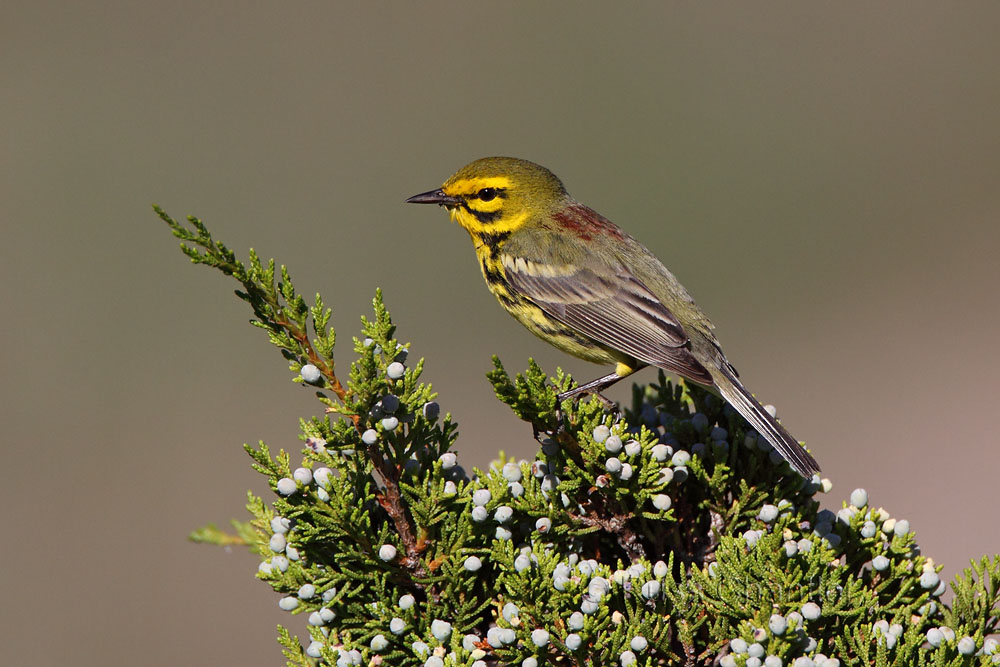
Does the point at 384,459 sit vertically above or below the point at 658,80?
below

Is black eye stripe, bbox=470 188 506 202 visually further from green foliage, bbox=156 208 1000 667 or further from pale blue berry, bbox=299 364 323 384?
pale blue berry, bbox=299 364 323 384

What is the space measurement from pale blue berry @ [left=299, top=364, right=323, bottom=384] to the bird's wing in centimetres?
172

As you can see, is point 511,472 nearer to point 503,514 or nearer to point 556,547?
point 503,514

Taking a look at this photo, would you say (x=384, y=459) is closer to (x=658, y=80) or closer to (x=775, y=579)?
(x=775, y=579)

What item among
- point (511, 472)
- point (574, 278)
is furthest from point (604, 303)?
point (511, 472)

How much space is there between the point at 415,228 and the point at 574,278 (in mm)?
8983

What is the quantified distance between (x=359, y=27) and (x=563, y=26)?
12.2 feet

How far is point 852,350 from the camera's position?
1141 centimetres

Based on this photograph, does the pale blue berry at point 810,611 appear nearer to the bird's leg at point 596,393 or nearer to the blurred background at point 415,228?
the bird's leg at point 596,393

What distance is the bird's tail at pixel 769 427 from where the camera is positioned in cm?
282

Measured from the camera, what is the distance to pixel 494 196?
470 cm

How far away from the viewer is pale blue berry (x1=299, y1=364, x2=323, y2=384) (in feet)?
8.04

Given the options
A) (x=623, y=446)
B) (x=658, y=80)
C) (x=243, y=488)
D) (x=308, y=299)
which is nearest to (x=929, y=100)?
(x=658, y=80)

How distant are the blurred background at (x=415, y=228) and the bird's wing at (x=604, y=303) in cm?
488
